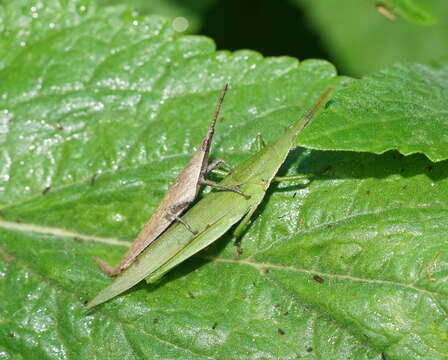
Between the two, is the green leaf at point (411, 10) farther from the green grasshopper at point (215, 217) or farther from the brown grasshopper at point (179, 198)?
the brown grasshopper at point (179, 198)

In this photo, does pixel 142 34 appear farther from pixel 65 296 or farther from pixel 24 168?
pixel 65 296

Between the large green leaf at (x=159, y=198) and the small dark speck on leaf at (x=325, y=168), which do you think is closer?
the large green leaf at (x=159, y=198)

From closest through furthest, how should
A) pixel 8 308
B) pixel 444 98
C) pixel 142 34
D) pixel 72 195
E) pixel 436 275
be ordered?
1. pixel 436 275
2. pixel 444 98
3. pixel 8 308
4. pixel 72 195
5. pixel 142 34

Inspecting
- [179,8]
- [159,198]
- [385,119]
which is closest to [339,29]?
[179,8]

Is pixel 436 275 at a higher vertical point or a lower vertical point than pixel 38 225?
higher

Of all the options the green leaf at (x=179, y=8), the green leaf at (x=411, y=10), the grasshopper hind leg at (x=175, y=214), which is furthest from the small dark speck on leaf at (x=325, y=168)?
the green leaf at (x=179, y=8)

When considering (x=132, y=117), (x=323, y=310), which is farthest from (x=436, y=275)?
(x=132, y=117)

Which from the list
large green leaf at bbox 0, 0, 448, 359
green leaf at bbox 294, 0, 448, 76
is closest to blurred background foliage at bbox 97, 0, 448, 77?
green leaf at bbox 294, 0, 448, 76

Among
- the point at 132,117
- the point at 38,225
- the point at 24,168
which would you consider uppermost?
the point at 132,117
